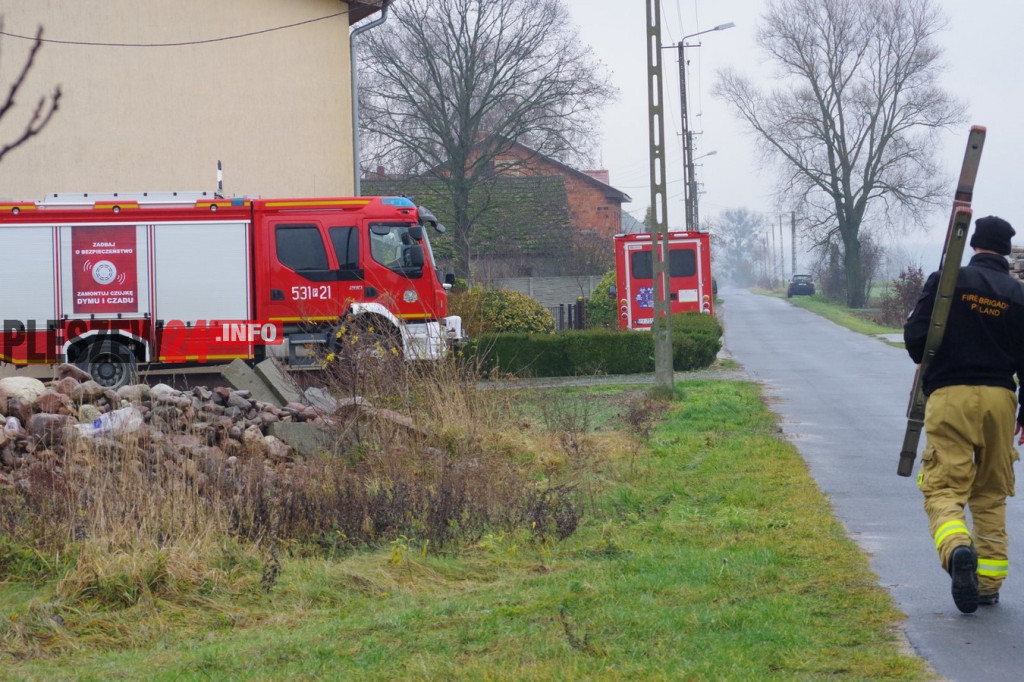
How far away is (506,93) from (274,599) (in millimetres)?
37213

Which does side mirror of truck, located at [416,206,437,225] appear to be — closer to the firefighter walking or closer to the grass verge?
the firefighter walking

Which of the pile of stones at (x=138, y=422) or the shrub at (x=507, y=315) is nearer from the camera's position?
the pile of stones at (x=138, y=422)

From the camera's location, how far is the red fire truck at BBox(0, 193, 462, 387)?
59.6ft

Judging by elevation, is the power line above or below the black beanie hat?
above

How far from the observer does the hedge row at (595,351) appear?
76.6ft

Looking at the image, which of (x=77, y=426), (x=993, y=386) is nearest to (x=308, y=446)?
(x=77, y=426)

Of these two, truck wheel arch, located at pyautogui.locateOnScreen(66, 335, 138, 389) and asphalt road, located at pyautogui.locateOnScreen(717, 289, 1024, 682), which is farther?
truck wheel arch, located at pyautogui.locateOnScreen(66, 335, 138, 389)

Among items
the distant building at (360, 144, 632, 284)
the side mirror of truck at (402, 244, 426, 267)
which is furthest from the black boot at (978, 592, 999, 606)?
the distant building at (360, 144, 632, 284)

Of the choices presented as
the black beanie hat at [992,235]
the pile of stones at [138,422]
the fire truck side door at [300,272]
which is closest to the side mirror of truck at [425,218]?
the fire truck side door at [300,272]

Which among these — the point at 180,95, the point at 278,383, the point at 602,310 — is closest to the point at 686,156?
the point at 602,310

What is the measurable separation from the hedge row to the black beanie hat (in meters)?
17.3

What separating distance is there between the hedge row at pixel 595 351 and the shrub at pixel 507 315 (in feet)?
3.42

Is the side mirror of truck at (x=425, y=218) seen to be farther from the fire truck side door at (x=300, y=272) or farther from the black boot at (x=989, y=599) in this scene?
the black boot at (x=989, y=599)

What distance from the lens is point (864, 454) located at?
38.4 ft
